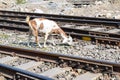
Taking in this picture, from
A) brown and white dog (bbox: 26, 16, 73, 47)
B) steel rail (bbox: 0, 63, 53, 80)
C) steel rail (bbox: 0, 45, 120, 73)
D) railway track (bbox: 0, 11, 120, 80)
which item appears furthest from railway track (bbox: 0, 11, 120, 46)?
steel rail (bbox: 0, 63, 53, 80)

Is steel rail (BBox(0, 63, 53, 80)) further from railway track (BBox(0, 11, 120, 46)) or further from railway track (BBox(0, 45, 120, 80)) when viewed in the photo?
railway track (BBox(0, 11, 120, 46))

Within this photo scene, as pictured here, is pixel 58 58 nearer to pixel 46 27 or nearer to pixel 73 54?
pixel 73 54

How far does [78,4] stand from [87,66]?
15.1m

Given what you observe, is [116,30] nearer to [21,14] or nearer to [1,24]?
[1,24]

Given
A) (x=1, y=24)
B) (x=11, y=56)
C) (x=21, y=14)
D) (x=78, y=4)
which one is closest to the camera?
(x=11, y=56)

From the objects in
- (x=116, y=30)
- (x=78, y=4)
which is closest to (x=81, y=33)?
(x=116, y=30)

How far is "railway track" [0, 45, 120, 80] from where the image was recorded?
8.16 m

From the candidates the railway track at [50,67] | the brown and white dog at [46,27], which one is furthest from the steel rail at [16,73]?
the brown and white dog at [46,27]

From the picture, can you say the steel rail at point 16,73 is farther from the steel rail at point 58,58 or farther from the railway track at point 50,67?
the steel rail at point 58,58

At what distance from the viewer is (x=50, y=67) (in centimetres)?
911

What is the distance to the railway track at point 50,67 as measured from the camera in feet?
26.8

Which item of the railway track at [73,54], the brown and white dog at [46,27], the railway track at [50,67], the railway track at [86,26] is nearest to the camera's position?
the railway track at [50,67]

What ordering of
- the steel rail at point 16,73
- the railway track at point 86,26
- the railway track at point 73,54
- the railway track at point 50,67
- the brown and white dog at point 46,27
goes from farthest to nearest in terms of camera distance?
1. the railway track at point 86,26
2. the brown and white dog at point 46,27
3. the railway track at point 73,54
4. the railway track at point 50,67
5. the steel rail at point 16,73

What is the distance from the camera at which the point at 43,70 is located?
8.89 meters
